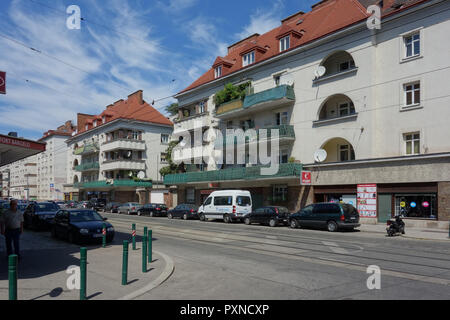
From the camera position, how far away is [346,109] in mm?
27516

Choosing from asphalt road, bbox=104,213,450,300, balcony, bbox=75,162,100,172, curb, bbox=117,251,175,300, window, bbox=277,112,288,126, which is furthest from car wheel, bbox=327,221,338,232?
balcony, bbox=75,162,100,172

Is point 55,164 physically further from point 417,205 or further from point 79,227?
point 417,205

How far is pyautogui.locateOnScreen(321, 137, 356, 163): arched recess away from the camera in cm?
2727

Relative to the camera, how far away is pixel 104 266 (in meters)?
9.71

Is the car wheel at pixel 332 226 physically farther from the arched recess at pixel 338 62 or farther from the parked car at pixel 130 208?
the parked car at pixel 130 208

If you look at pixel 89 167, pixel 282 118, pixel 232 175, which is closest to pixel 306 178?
pixel 282 118

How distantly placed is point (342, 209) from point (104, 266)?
1423cm

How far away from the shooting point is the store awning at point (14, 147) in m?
11.0

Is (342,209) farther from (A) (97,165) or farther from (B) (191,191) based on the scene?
(A) (97,165)

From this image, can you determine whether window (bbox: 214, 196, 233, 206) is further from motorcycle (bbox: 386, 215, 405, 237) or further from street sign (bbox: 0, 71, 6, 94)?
street sign (bbox: 0, 71, 6, 94)

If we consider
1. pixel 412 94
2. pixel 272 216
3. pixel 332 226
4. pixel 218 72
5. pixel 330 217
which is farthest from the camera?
pixel 218 72

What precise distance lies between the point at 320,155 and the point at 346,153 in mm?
2180

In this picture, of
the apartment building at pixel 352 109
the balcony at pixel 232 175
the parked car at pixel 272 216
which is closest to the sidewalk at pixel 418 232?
the apartment building at pixel 352 109
